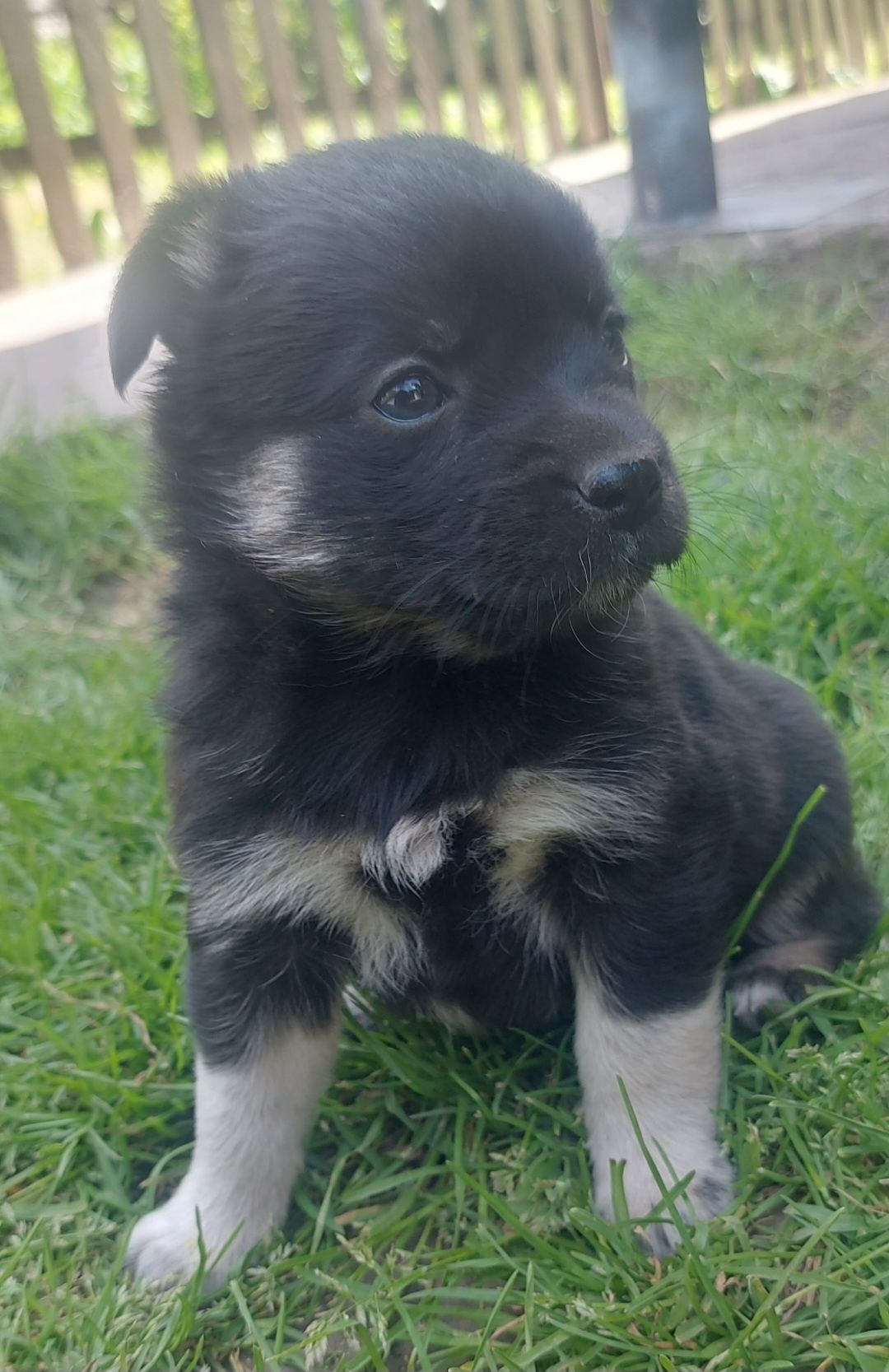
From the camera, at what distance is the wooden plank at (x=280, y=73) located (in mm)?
9094

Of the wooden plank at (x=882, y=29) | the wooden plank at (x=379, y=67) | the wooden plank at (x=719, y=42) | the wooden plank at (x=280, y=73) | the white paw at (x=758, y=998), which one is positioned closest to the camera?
the white paw at (x=758, y=998)

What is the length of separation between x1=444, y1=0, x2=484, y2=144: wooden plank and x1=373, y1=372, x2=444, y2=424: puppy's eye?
911cm

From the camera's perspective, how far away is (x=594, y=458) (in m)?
1.91

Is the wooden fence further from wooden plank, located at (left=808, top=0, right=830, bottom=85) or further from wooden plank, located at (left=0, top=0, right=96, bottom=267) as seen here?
wooden plank, located at (left=808, top=0, right=830, bottom=85)

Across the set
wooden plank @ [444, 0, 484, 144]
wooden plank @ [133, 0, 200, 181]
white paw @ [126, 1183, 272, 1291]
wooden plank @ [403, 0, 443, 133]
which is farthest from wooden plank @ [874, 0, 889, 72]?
white paw @ [126, 1183, 272, 1291]

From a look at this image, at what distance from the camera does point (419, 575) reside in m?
2.01

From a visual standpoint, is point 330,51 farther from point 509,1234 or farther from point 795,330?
point 509,1234

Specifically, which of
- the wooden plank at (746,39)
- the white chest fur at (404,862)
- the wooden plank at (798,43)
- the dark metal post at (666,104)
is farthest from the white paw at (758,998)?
the wooden plank at (798,43)

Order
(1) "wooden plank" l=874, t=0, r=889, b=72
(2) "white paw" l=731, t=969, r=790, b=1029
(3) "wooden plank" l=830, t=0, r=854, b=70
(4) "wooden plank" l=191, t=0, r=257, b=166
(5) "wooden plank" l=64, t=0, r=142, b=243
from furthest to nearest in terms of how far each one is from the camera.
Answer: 1. (1) "wooden plank" l=874, t=0, r=889, b=72
2. (3) "wooden plank" l=830, t=0, r=854, b=70
3. (4) "wooden plank" l=191, t=0, r=257, b=166
4. (5) "wooden plank" l=64, t=0, r=142, b=243
5. (2) "white paw" l=731, t=969, r=790, b=1029

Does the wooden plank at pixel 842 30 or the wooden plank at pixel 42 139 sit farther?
the wooden plank at pixel 842 30

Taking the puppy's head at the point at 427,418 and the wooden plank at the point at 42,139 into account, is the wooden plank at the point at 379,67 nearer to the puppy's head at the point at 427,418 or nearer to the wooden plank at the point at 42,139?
the wooden plank at the point at 42,139

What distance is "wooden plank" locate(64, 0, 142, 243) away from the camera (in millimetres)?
8352

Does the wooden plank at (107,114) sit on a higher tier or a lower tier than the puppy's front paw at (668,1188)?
higher

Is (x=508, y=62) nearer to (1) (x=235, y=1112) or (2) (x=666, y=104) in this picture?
(2) (x=666, y=104)
